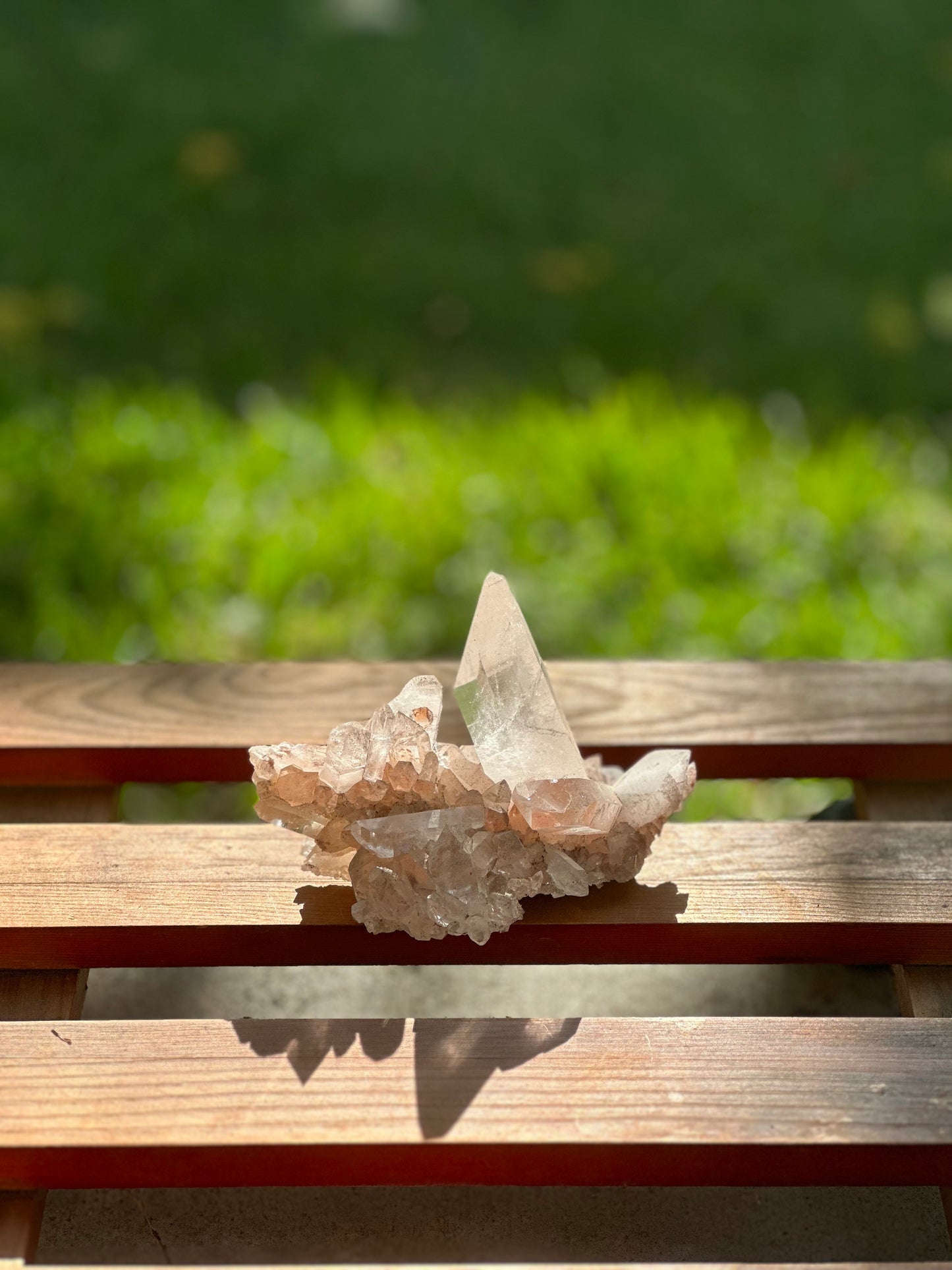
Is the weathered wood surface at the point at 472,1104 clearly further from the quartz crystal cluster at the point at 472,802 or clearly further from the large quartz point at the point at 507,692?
the large quartz point at the point at 507,692

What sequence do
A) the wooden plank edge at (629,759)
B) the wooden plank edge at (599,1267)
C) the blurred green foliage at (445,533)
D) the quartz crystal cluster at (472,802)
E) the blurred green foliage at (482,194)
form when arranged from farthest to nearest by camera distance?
1. the blurred green foliage at (482,194)
2. the blurred green foliage at (445,533)
3. the wooden plank edge at (629,759)
4. the quartz crystal cluster at (472,802)
5. the wooden plank edge at (599,1267)

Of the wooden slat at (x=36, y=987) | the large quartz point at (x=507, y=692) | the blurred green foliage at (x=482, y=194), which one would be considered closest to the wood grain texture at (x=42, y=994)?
the wooden slat at (x=36, y=987)

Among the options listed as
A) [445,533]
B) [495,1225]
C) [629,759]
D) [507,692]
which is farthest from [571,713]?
[445,533]

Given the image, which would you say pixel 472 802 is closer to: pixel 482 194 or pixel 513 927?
pixel 513 927

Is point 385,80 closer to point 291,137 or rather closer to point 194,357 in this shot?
point 291,137

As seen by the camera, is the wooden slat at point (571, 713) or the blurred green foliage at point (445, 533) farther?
the blurred green foliage at point (445, 533)
